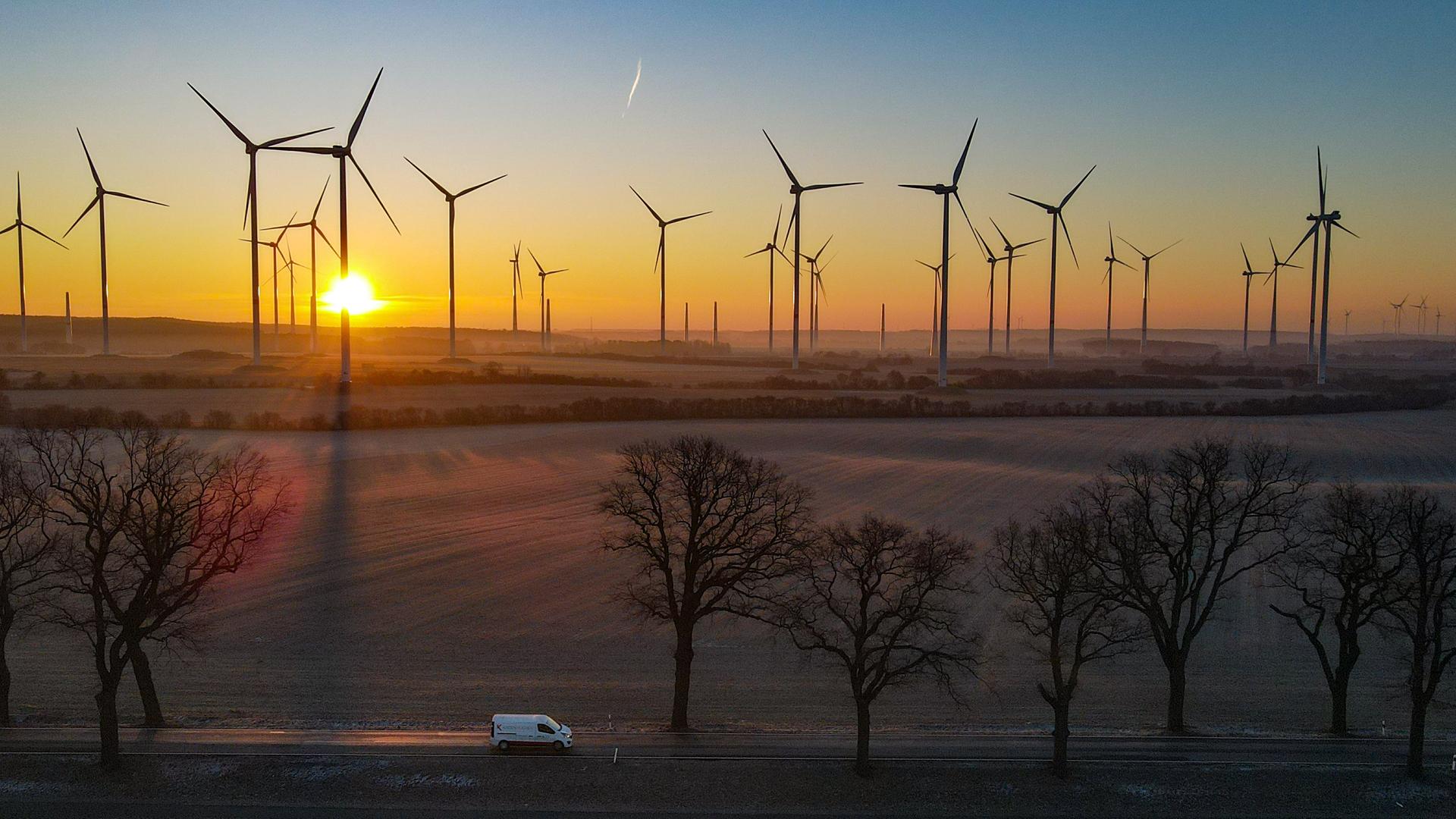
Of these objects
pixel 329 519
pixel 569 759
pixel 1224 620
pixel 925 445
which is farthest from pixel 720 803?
pixel 925 445

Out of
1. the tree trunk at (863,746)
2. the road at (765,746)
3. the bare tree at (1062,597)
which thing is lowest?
Answer: the road at (765,746)

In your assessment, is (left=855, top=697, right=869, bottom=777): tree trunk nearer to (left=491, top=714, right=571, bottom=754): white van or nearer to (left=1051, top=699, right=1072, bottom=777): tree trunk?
(left=1051, top=699, right=1072, bottom=777): tree trunk

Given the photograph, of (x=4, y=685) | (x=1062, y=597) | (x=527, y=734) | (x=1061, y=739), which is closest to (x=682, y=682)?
(x=527, y=734)

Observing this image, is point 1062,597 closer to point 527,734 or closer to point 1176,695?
point 1176,695

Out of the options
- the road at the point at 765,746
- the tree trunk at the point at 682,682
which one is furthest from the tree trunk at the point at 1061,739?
the tree trunk at the point at 682,682

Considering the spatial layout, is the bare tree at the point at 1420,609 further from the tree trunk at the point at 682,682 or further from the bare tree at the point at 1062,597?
the tree trunk at the point at 682,682

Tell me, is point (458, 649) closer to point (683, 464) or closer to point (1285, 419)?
point (683, 464)
